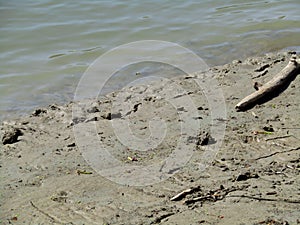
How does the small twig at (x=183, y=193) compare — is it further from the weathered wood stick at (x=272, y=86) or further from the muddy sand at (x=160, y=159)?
the weathered wood stick at (x=272, y=86)

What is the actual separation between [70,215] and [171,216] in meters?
0.76

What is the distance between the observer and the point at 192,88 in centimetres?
609

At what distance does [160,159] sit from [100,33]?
15.9 feet

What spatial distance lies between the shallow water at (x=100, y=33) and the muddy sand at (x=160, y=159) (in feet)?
3.59

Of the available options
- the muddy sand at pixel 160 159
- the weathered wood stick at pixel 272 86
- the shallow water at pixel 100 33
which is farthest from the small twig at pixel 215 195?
the shallow water at pixel 100 33

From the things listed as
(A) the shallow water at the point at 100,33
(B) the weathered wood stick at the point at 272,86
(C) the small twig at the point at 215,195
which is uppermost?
(A) the shallow water at the point at 100,33

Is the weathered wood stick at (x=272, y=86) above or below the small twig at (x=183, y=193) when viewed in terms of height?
above

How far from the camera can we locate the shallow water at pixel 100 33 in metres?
7.10

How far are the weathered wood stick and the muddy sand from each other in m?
0.11

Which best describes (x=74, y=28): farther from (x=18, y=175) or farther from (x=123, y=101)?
(x=18, y=175)

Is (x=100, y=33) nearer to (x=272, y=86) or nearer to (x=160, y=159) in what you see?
(x=272, y=86)

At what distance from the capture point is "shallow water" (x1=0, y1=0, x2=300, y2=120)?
23.3 feet

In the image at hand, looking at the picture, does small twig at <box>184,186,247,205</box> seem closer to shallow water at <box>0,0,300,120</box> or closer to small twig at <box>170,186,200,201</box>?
small twig at <box>170,186,200,201</box>

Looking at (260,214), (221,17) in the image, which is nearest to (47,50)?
(221,17)
